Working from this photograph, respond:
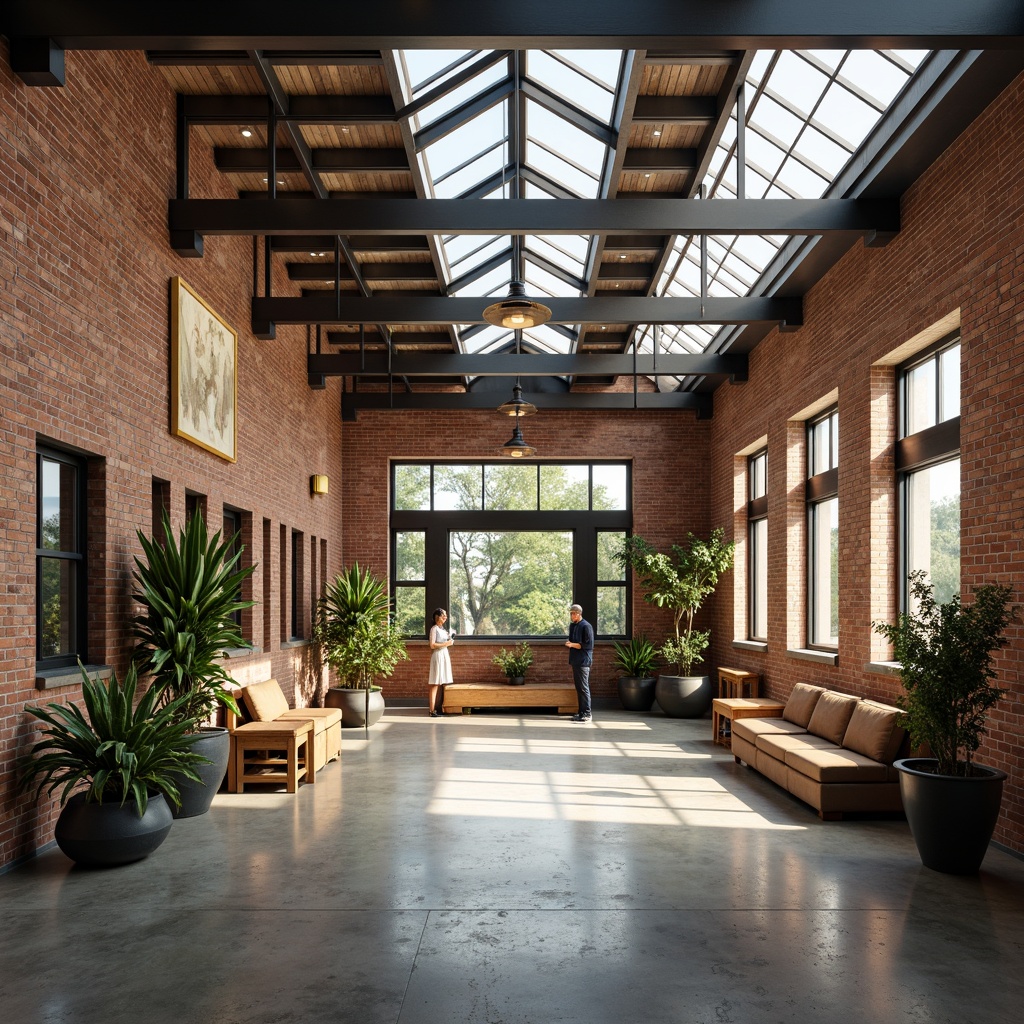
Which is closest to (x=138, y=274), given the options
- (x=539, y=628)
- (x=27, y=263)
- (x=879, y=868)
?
(x=27, y=263)

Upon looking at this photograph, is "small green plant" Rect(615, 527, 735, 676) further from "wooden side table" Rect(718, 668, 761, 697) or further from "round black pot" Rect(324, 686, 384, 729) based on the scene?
"round black pot" Rect(324, 686, 384, 729)

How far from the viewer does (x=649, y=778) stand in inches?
304

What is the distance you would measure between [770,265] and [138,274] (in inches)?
233

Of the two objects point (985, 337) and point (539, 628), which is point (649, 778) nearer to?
point (985, 337)

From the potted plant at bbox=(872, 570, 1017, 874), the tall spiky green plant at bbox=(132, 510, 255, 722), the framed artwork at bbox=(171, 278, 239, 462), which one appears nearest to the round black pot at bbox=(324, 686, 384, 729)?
the framed artwork at bbox=(171, 278, 239, 462)

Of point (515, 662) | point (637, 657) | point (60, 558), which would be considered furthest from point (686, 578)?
point (60, 558)

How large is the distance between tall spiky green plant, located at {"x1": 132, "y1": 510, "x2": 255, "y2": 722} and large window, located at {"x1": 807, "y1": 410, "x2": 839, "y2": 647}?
229 inches

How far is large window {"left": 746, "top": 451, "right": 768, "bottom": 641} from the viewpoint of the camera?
1173cm

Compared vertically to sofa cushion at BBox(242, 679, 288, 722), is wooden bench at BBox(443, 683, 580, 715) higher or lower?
lower

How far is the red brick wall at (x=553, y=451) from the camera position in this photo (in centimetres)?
1384

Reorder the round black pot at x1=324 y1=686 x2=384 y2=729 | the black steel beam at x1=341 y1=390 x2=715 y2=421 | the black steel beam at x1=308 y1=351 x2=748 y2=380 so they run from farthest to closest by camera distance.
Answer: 1. the black steel beam at x1=341 y1=390 x2=715 y2=421
2. the black steel beam at x1=308 y1=351 x2=748 y2=380
3. the round black pot at x1=324 y1=686 x2=384 y2=729

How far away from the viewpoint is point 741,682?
10.8m

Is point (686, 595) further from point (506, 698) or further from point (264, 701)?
point (264, 701)

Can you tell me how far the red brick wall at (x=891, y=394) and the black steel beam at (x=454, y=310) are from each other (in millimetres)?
1260
